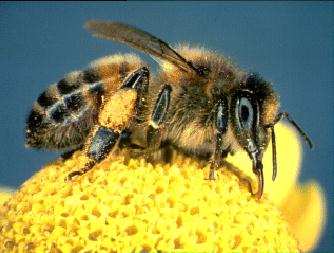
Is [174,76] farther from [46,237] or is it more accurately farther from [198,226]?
[46,237]

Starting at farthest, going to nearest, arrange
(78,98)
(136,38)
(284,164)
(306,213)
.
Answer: (284,164), (306,213), (78,98), (136,38)

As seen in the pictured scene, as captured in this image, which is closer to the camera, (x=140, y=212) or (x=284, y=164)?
(x=140, y=212)

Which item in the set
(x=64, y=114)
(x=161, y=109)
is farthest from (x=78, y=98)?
(x=161, y=109)

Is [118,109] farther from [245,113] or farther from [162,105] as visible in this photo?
[245,113]

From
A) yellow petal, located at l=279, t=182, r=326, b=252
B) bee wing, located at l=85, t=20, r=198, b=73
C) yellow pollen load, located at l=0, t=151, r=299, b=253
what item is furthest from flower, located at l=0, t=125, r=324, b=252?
yellow petal, located at l=279, t=182, r=326, b=252

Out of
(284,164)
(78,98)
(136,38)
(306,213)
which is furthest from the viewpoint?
(284,164)

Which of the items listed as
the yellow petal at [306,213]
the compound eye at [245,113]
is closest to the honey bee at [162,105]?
the compound eye at [245,113]

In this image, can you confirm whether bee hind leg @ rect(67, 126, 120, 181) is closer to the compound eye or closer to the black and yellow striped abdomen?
the black and yellow striped abdomen

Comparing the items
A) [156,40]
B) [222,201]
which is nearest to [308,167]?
[222,201]
